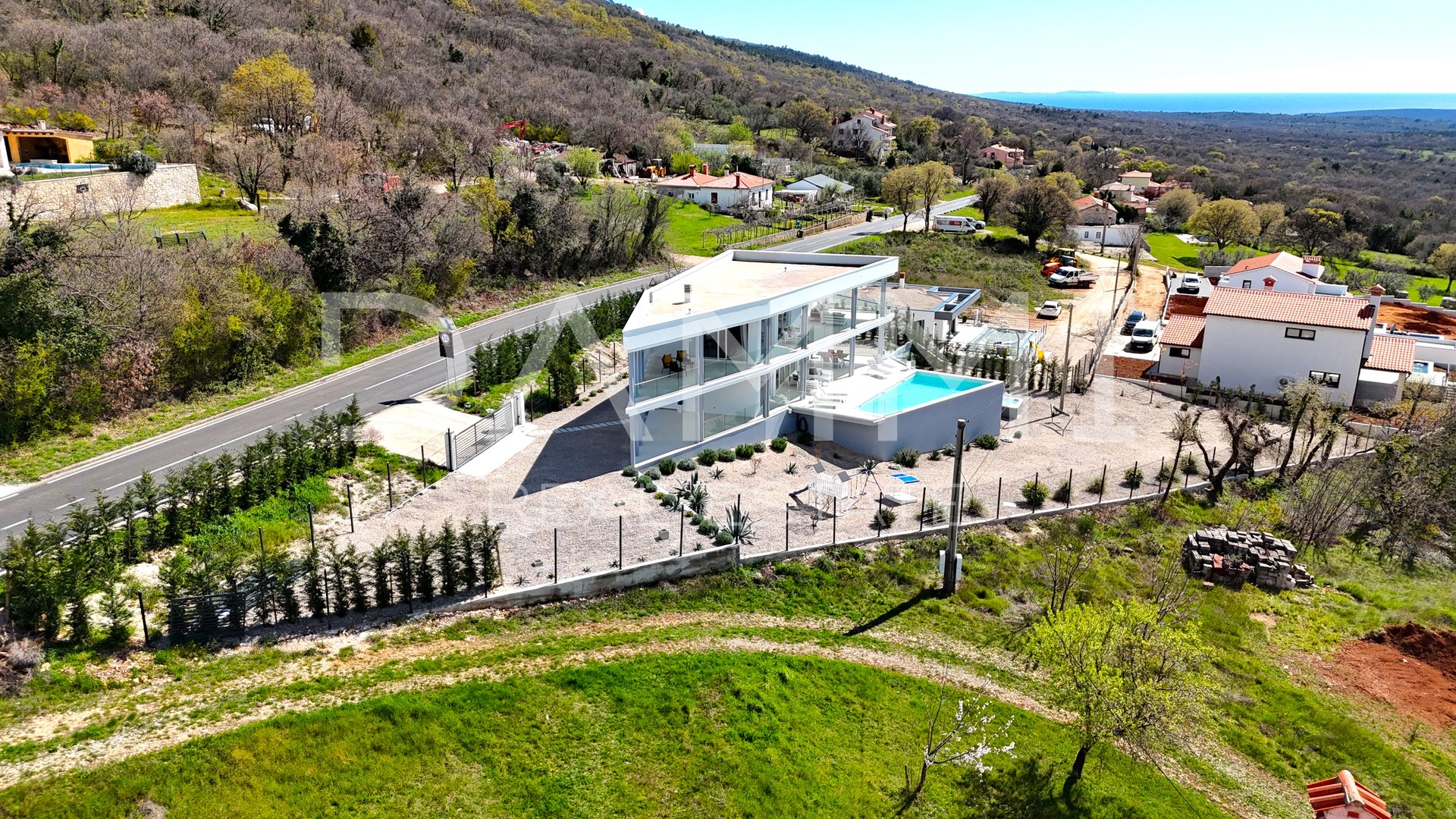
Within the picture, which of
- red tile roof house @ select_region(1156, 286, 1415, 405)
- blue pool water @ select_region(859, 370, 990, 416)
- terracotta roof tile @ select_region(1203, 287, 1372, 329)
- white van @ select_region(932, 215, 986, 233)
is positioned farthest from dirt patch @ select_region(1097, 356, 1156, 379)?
white van @ select_region(932, 215, 986, 233)

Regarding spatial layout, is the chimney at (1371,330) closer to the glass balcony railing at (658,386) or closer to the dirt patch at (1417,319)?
the dirt patch at (1417,319)

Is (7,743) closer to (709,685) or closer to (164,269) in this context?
(709,685)

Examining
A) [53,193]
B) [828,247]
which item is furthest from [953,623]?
[828,247]

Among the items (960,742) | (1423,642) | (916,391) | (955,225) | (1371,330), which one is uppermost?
(955,225)

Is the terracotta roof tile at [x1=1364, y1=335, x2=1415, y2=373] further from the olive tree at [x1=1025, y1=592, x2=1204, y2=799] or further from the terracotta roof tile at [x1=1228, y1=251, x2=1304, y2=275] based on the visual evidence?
the olive tree at [x1=1025, y1=592, x2=1204, y2=799]

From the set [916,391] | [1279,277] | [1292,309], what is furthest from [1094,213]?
[916,391]

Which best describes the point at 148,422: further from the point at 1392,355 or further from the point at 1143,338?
the point at 1392,355

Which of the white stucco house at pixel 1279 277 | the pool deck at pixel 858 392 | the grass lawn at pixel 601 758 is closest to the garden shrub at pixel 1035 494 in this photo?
the pool deck at pixel 858 392
